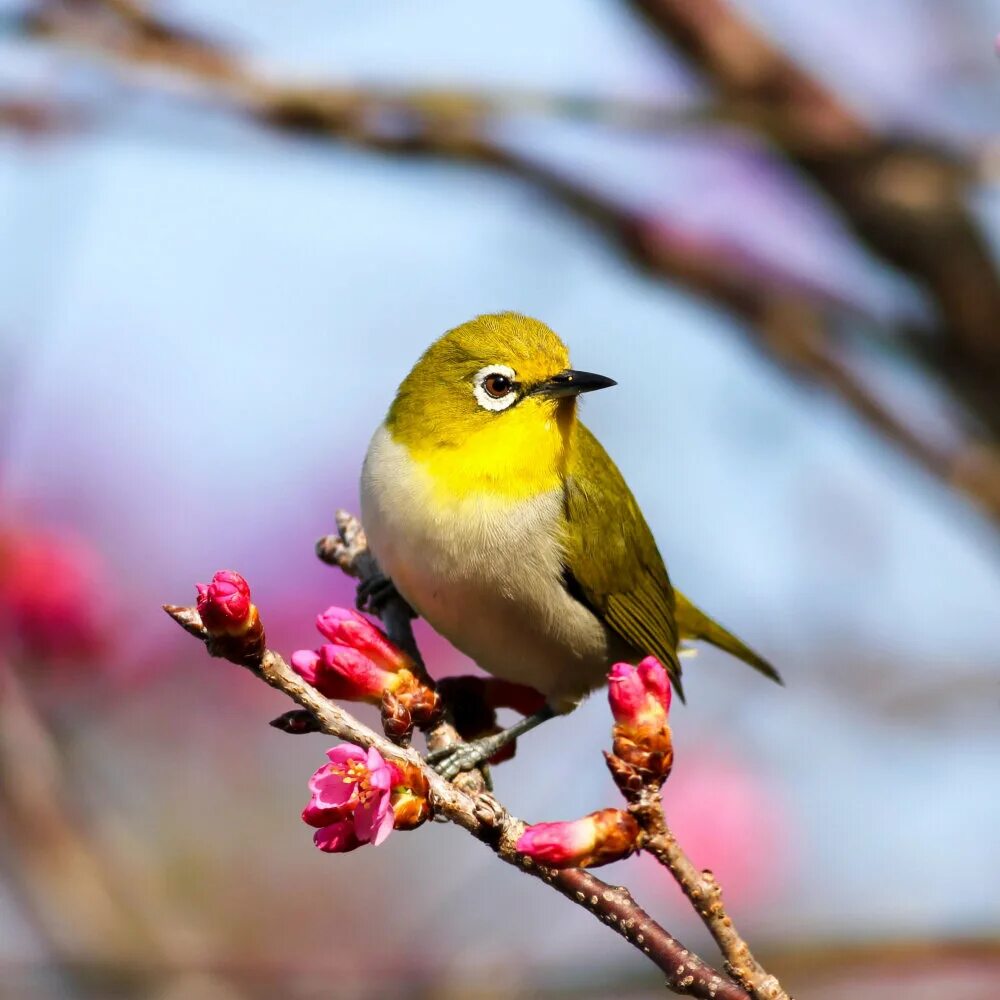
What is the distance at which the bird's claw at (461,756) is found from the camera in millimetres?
3223

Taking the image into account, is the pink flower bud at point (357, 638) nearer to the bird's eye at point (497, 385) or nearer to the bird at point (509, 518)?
the bird at point (509, 518)

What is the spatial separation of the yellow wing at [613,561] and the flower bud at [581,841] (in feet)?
5.38

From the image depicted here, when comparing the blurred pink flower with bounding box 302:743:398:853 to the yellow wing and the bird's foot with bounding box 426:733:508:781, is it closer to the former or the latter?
the bird's foot with bounding box 426:733:508:781

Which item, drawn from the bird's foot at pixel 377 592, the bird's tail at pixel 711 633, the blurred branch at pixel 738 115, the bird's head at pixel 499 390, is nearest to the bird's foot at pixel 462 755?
the bird's foot at pixel 377 592

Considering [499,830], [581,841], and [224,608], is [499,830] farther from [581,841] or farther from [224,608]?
[224,608]

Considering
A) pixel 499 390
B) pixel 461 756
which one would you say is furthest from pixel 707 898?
pixel 499 390

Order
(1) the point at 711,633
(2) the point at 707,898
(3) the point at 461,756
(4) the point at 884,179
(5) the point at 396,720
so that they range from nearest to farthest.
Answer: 1. (2) the point at 707,898
2. (5) the point at 396,720
3. (3) the point at 461,756
4. (1) the point at 711,633
5. (4) the point at 884,179

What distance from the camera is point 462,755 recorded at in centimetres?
329

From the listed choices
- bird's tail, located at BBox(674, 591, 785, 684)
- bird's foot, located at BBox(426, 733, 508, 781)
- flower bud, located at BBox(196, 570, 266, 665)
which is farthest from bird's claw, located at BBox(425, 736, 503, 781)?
bird's tail, located at BBox(674, 591, 785, 684)

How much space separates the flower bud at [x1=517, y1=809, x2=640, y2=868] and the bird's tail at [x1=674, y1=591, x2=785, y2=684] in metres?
2.58

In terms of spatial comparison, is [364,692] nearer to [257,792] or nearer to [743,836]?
[743,836]

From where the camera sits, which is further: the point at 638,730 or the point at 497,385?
the point at 497,385

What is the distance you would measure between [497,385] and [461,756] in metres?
1.31

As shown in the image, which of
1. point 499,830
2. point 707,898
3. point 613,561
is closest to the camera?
point 707,898
